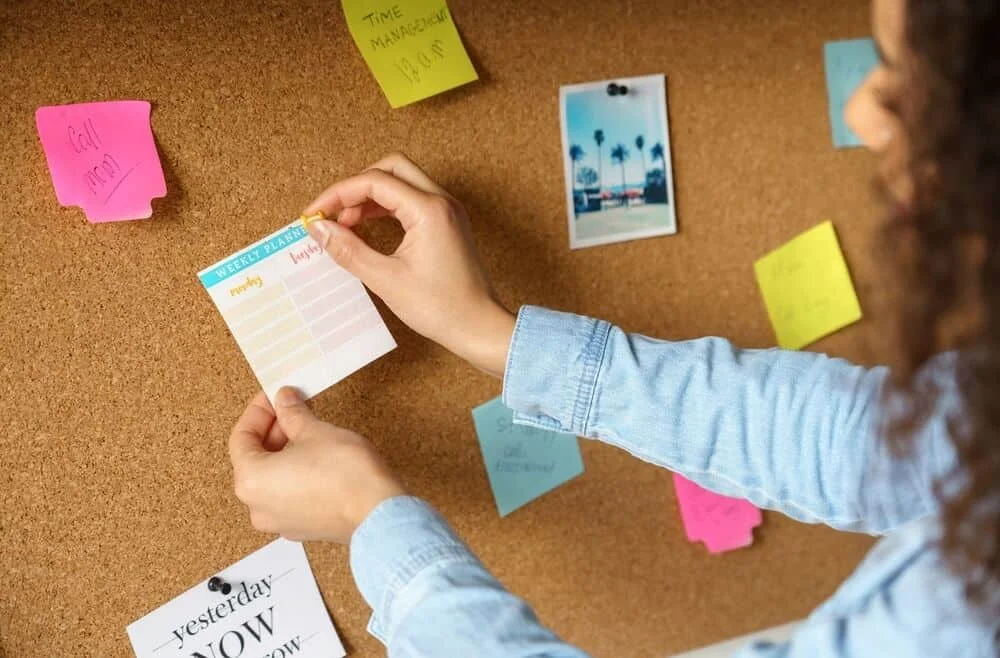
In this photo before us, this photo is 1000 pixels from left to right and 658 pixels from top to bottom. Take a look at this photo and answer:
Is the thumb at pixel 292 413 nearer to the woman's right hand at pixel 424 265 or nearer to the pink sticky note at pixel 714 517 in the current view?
the woman's right hand at pixel 424 265

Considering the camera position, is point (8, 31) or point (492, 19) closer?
point (8, 31)

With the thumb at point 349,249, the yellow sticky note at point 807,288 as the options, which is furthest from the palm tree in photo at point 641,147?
the thumb at point 349,249

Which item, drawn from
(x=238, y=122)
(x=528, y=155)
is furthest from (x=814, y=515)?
(x=238, y=122)

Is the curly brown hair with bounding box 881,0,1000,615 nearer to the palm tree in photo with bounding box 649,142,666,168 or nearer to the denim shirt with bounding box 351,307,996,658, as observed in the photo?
the denim shirt with bounding box 351,307,996,658

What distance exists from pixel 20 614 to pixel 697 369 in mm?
481

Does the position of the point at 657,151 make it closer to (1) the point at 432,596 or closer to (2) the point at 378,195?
(2) the point at 378,195

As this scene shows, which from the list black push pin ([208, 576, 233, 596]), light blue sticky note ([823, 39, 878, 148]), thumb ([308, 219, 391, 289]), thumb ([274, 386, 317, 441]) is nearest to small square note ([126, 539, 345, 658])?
black push pin ([208, 576, 233, 596])

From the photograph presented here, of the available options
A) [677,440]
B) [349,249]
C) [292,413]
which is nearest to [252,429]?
[292,413]

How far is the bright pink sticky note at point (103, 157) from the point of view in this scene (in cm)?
53

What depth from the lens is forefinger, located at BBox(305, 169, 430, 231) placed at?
56cm

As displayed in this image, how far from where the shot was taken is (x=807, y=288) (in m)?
0.77

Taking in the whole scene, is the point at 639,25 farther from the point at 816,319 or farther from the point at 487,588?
the point at 487,588

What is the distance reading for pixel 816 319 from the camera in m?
0.77

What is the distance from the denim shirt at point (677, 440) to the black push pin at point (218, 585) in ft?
0.54
